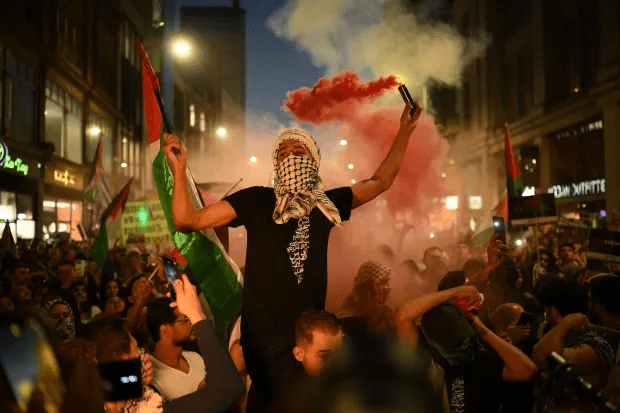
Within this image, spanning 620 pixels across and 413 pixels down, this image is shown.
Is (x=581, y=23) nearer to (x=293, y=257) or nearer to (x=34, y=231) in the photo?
(x=34, y=231)

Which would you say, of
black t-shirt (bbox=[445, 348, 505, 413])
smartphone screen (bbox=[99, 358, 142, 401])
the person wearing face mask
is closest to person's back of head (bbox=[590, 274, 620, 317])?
black t-shirt (bbox=[445, 348, 505, 413])

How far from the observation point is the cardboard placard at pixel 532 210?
42.3 ft

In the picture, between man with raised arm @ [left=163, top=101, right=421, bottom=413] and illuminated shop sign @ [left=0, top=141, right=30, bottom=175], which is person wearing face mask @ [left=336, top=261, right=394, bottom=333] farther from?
illuminated shop sign @ [left=0, top=141, right=30, bottom=175]

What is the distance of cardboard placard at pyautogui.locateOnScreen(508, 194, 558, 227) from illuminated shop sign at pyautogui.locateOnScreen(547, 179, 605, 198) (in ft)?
58.6

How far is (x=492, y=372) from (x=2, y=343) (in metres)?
3.11

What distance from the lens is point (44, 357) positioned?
5.76ft

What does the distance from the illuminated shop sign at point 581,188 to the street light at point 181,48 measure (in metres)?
20.9

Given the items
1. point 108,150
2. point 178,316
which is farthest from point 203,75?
point 178,316

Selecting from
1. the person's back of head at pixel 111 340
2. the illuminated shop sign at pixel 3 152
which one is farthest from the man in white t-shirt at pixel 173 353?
the illuminated shop sign at pixel 3 152

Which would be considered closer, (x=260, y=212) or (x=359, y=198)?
(x=260, y=212)

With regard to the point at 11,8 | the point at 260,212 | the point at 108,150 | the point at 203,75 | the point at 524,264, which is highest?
the point at 203,75

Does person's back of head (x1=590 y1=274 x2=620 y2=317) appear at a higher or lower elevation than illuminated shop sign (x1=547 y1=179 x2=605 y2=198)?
lower

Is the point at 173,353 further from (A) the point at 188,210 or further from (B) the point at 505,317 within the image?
(B) the point at 505,317

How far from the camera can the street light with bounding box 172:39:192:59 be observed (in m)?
14.3
